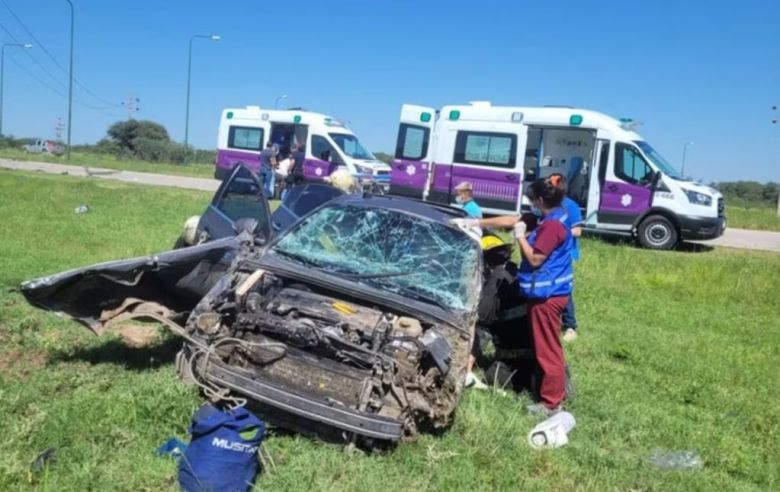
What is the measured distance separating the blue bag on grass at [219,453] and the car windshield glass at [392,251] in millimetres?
1630

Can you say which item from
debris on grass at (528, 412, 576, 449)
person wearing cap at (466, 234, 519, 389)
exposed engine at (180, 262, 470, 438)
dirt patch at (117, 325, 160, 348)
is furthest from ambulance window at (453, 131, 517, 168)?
exposed engine at (180, 262, 470, 438)

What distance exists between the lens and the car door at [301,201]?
7.12m

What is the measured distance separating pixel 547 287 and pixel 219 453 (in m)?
2.78

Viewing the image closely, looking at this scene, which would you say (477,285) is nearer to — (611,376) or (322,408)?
(322,408)

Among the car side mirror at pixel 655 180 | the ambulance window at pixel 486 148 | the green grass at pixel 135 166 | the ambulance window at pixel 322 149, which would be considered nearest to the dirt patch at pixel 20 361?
the ambulance window at pixel 486 148

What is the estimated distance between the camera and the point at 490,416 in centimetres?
500

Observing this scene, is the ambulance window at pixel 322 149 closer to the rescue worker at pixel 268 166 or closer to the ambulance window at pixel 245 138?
the ambulance window at pixel 245 138

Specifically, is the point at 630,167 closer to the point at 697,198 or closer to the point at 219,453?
the point at 697,198

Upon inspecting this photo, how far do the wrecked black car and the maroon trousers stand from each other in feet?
1.88

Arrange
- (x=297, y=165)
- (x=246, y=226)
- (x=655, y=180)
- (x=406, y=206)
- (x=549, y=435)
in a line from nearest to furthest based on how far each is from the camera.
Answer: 1. (x=549, y=435)
2. (x=246, y=226)
3. (x=406, y=206)
4. (x=655, y=180)
5. (x=297, y=165)

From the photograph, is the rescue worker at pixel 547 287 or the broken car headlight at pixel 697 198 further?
the broken car headlight at pixel 697 198

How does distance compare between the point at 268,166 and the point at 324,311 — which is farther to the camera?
the point at 268,166

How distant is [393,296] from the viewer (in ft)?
15.6

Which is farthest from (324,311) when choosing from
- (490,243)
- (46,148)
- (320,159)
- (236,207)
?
(46,148)
